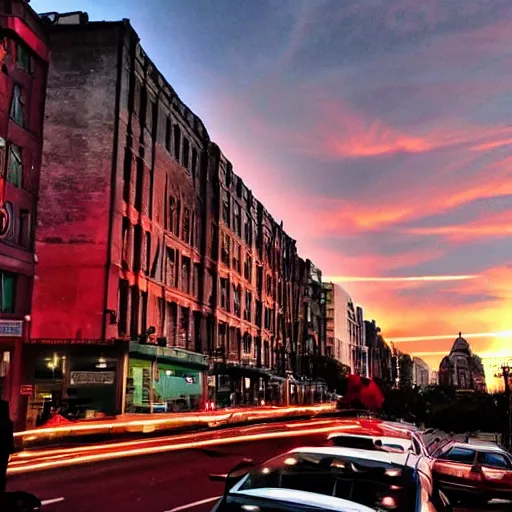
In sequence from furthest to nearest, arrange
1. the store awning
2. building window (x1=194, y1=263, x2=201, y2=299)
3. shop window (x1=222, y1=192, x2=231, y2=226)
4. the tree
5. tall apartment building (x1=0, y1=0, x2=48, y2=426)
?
the tree → shop window (x1=222, y1=192, x2=231, y2=226) → building window (x1=194, y1=263, x2=201, y2=299) → the store awning → tall apartment building (x1=0, y1=0, x2=48, y2=426)

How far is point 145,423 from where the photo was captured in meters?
25.3

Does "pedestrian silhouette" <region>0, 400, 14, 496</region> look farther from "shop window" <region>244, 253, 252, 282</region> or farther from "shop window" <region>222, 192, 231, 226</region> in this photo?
"shop window" <region>244, 253, 252, 282</region>

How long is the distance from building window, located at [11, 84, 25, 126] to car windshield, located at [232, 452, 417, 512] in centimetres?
2837

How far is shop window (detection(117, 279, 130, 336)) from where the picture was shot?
3291cm

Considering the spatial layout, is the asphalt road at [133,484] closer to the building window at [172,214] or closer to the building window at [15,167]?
the building window at [15,167]

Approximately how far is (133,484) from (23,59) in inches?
994

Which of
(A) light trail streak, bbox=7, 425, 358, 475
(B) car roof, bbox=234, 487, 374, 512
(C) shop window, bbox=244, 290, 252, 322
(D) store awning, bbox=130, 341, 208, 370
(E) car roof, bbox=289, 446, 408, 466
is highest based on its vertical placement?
(C) shop window, bbox=244, 290, 252, 322

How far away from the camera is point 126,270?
33.3m

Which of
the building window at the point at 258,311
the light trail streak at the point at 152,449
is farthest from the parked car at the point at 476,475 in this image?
the building window at the point at 258,311

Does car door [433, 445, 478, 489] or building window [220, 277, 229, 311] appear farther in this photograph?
building window [220, 277, 229, 311]

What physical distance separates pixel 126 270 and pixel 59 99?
9.67m

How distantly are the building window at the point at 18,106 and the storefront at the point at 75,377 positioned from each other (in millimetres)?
11120

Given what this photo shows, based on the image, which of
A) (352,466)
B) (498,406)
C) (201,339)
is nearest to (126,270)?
(201,339)

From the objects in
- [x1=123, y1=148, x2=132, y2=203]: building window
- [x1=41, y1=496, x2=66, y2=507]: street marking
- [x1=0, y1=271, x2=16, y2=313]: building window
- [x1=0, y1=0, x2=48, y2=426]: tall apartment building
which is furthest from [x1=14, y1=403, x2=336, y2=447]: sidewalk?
[x1=123, y1=148, x2=132, y2=203]: building window
